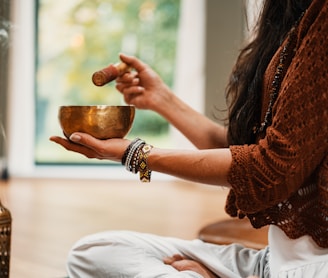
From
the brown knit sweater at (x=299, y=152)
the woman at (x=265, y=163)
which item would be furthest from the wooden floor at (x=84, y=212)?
the brown knit sweater at (x=299, y=152)

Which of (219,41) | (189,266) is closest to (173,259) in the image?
(189,266)

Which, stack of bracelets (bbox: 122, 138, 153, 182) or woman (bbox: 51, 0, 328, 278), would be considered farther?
stack of bracelets (bbox: 122, 138, 153, 182)

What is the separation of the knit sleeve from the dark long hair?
188mm

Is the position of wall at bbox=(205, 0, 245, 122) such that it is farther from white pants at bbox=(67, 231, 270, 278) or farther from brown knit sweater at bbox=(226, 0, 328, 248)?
brown knit sweater at bbox=(226, 0, 328, 248)

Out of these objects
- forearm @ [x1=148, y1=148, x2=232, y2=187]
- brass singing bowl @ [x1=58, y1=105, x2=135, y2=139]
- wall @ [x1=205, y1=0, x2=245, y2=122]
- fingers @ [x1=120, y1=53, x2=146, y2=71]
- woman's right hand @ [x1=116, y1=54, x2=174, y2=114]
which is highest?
wall @ [x1=205, y1=0, x2=245, y2=122]

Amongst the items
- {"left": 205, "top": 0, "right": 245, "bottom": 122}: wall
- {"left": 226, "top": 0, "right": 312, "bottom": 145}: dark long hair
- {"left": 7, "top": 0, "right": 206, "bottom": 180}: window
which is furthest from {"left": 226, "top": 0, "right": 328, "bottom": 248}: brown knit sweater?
{"left": 7, "top": 0, "right": 206, "bottom": 180}: window

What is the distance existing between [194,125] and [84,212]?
1.69 m

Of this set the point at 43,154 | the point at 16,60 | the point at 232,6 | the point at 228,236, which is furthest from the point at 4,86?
the point at 228,236

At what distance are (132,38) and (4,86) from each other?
1.11m

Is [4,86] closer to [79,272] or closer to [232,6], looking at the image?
[232,6]

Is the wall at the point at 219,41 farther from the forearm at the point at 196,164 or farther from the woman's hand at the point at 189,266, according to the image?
the forearm at the point at 196,164

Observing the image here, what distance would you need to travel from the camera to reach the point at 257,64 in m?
1.56

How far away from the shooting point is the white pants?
158 centimetres

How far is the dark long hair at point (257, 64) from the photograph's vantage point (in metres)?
1.48
